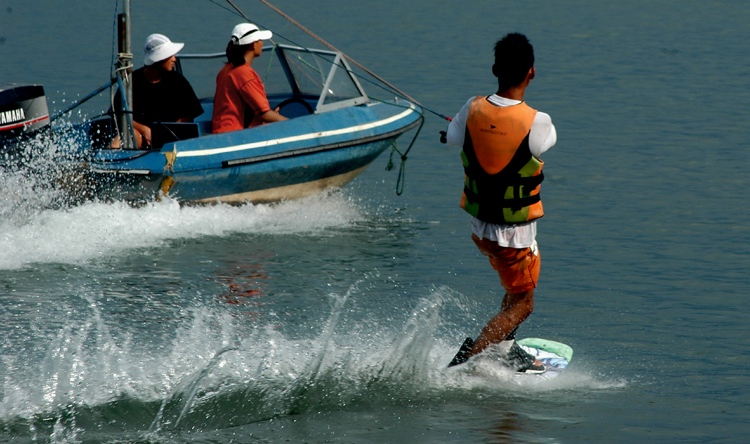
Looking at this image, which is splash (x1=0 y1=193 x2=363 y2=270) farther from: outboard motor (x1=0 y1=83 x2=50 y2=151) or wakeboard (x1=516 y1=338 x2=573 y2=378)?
wakeboard (x1=516 y1=338 x2=573 y2=378)

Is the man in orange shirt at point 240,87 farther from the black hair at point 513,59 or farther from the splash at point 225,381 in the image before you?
the black hair at point 513,59

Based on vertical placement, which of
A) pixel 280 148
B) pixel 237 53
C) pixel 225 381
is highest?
pixel 237 53

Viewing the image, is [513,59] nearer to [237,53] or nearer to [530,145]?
[530,145]

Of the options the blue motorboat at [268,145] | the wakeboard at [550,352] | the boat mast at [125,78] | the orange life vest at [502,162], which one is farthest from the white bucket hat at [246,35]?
the orange life vest at [502,162]

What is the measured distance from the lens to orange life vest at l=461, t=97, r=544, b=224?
21.9 ft

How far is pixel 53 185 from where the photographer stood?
36.9 ft

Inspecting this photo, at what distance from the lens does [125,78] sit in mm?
11953

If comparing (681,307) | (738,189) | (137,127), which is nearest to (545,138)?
(681,307)

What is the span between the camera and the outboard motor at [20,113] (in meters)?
11.9

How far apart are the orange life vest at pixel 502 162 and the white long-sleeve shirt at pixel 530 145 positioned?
0.03 m

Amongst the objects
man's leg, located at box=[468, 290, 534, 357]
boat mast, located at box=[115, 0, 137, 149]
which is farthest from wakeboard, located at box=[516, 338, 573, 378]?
boat mast, located at box=[115, 0, 137, 149]

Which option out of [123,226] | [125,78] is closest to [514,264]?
[123,226]

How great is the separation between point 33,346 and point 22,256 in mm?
2635

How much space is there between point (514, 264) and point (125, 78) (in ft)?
20.5
